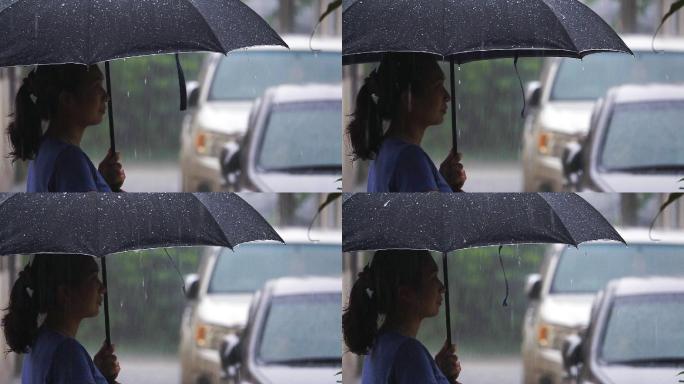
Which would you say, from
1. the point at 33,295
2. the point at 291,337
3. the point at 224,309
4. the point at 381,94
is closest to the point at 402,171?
the point at 381,94

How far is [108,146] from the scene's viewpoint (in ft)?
17.5

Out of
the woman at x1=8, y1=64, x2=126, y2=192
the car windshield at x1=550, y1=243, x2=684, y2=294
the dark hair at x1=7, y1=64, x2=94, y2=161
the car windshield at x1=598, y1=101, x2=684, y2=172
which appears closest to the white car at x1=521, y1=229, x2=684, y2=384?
the car windshield at x1=550, y1=243, x2=684, y2=294

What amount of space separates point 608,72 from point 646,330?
99cm

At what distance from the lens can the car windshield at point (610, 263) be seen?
17.7 feet

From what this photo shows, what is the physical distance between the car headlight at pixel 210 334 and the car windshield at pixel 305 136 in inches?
25.4

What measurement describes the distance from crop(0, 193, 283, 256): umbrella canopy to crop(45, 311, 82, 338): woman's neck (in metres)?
0.36

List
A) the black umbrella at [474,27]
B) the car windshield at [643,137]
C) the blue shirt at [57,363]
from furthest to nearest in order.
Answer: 1. the car windshield at [643,137]
2. the blue shirt at [57,363]
3. the black umbrella at [474,27]

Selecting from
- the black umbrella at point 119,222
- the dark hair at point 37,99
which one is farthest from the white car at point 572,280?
the dark hair at point 37,99

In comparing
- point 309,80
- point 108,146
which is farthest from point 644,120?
point 108,146

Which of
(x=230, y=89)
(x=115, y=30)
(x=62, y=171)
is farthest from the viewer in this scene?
(x=230, y=89)

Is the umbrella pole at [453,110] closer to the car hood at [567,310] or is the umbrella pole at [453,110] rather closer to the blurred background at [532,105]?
the blurred background at [532,105]

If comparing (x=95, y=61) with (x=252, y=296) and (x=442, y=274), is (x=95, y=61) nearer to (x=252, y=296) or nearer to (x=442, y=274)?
(x=252, y=296)

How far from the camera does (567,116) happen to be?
5422 mm

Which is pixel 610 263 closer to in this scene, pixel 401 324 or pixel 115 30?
pixel 401 324
